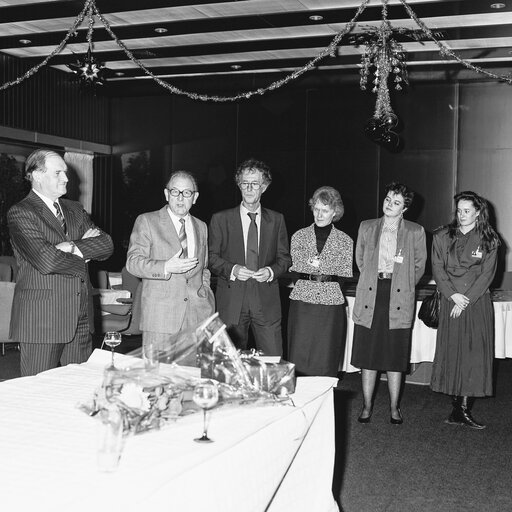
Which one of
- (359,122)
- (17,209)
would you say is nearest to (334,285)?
(17,209)

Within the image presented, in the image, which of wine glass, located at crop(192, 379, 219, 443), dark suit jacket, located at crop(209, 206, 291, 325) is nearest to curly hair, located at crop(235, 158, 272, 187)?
dark suit jacket, located at crop(209, 206, 291, 325)

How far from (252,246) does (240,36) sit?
4.73 metres

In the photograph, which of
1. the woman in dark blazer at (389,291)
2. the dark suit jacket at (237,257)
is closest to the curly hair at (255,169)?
the dark suit jacket at (237,257)

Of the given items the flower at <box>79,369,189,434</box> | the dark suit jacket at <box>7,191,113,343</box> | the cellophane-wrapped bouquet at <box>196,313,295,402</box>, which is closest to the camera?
the flower at <box>79,369,189,434</box>

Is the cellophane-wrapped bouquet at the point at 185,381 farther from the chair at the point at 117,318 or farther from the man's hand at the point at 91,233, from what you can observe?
the chair at the point at 117,318

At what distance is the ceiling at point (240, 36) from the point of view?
745cm

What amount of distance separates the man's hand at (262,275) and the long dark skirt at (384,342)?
89cm

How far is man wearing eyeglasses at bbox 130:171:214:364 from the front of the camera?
13.3 ft

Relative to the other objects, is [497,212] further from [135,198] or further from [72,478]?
[72,478]

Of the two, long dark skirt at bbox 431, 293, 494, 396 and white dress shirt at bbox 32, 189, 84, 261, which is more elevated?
white dress shirt at bbox 32, 189, 84, 261

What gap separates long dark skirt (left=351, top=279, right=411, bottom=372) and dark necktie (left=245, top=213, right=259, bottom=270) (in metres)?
0.93

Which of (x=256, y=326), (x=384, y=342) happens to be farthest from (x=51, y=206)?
(x=384, y=342)

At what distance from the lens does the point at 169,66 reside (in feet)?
34.1

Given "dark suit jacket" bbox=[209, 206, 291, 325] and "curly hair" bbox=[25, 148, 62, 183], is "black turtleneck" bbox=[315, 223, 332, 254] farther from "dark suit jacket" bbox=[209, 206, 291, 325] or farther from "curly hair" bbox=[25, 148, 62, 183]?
"curly hair" bbox=[25, 148, 62, 183]
